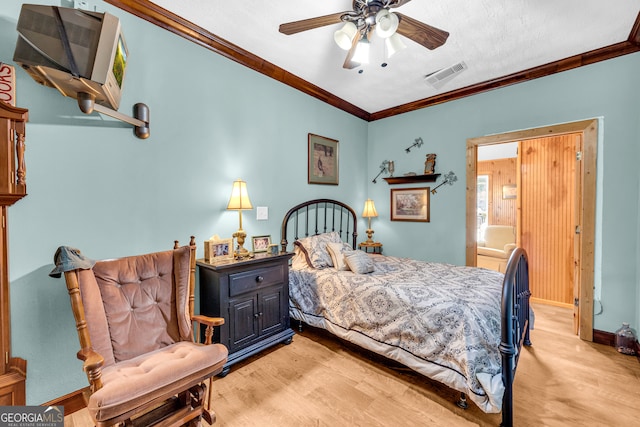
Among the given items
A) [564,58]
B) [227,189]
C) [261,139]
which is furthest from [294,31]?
[564,58]

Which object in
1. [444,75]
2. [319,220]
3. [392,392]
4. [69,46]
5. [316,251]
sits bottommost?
[392,392]

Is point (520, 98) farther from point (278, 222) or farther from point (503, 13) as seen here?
point (278, 222)

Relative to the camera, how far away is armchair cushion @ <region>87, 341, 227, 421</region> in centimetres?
119

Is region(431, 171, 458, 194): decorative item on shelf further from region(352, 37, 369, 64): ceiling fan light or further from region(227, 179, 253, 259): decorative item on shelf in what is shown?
region(227, 179, 253, 259): decorative item on shelf

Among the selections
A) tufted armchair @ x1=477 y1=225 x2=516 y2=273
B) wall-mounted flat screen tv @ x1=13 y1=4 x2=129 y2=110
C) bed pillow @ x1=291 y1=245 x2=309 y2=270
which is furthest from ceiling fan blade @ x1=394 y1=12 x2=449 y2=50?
tufted armchair @ x1=477 y1=225 x2=516 y2=273

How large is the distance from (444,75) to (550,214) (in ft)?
8.64

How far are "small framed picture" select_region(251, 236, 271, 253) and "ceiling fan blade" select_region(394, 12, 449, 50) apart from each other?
6.94ft

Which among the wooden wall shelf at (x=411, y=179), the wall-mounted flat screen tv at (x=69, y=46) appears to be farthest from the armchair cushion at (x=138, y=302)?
the wooden wall shelf at (x=411, y=179)

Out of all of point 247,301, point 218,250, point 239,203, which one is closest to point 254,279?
point 247,301

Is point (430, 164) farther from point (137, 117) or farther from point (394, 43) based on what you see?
point (137, 117)

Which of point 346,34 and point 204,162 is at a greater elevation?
point 346,34

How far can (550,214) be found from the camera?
3883 millimetres

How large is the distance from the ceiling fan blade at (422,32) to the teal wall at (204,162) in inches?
65.6

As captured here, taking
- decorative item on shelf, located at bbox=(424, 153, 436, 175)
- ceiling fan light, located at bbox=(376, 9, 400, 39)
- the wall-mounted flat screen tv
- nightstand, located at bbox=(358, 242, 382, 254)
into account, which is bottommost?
nightstand, located at bbox=(358, 242, 382, 254)
